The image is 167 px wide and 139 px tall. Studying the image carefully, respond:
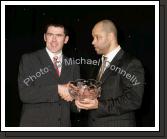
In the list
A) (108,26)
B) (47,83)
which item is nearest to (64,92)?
(47,83)

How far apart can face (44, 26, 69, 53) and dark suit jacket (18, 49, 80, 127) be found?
79 millimetres

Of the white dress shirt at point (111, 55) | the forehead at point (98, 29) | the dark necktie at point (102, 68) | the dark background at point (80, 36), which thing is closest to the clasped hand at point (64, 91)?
the dark background at point (80, 36)

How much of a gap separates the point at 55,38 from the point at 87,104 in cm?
62

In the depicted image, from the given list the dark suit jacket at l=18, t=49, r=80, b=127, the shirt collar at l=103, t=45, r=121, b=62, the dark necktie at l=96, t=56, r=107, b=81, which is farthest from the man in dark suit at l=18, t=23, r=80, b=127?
the shirt collar at l=103, t=45, r=121, b=62

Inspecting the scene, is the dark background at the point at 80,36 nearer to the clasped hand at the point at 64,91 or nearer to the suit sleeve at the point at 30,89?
the suit sleeve at the point at 30,89

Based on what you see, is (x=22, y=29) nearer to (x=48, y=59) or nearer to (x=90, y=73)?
(x=48, y=59)

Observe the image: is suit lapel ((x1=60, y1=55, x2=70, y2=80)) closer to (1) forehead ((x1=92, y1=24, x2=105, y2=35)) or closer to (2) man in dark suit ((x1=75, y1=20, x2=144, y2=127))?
(2) man in dark suit ((x1=75, y1=20, x2=144, y2=127))

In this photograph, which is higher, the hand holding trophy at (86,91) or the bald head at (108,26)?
the bald head at (108,26)

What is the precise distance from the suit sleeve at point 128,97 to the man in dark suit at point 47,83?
13.2 inches

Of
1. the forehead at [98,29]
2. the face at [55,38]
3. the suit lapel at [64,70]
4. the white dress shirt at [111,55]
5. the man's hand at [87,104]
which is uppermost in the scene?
the forehead at [98,29]

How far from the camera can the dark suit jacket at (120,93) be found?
334cm
